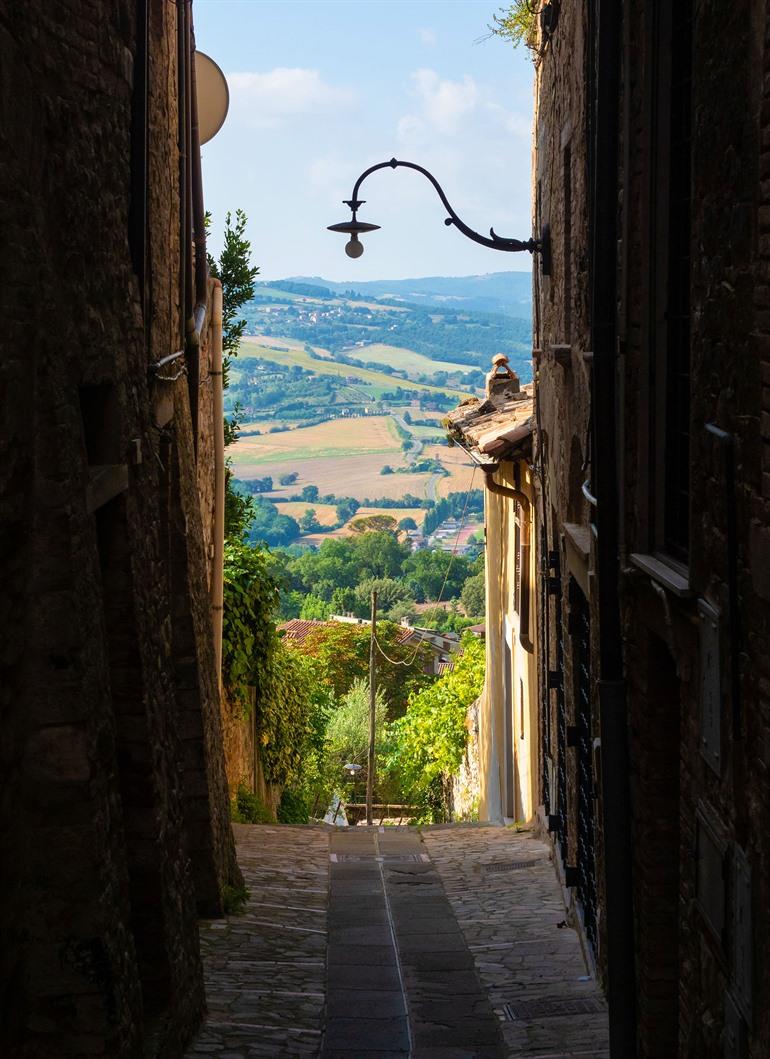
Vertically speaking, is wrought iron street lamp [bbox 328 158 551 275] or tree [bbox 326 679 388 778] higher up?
wrought iron street lamp [bbox 328 158 551 275]

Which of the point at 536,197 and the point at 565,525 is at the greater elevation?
the point at 536,197

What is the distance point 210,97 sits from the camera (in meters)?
11.2

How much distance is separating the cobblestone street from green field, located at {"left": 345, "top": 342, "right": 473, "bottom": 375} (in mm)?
137699

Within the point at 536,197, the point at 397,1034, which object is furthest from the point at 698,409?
the point at 536,197

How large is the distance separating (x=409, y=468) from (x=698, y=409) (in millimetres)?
125794

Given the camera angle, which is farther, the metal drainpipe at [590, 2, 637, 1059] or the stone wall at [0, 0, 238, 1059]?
the metal drainpipe at [590, 2, 637, 1059]

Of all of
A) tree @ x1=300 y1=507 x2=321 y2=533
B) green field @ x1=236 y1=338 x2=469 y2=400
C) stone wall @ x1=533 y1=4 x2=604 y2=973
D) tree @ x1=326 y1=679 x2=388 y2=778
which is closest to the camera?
stone wall @ x1=533 y1=4 x2=604 y2=973

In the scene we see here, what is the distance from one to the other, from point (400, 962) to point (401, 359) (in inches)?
5763

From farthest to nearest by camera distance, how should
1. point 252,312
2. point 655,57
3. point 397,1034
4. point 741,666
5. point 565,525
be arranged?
point 252,312 < point 565,525 < point 397,1034 < point 655,57 < point 741,666

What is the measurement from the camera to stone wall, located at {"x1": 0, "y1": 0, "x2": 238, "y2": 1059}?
436 cm

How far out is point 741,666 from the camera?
12.4 ft

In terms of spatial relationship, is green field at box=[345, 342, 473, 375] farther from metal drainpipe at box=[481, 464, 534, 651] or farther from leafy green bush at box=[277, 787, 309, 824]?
metal drainpipe at box=[481, 464, 534, 651]

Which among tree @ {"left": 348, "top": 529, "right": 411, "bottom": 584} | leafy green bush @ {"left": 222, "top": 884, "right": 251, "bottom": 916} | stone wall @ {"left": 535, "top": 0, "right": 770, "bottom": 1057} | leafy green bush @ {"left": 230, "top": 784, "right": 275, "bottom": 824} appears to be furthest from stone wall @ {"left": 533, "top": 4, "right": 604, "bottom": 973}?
tree @ {"left": 348, "top": 529, "right": 411, "bottom": 584}

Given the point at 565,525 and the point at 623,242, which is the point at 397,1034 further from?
the point at 623,242
